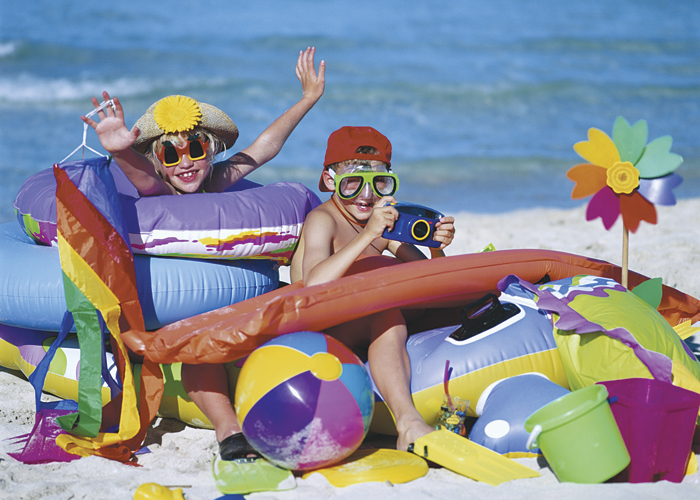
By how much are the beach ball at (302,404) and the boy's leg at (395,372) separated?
216mm

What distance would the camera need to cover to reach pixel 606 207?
9.50ft

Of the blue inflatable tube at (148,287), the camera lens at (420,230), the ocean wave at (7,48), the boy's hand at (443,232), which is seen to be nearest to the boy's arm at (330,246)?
Answer: the camera lens at (420,230)

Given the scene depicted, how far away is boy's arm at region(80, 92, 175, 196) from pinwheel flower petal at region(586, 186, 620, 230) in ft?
6.48

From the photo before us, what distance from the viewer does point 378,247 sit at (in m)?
3.48

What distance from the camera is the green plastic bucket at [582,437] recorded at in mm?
2266

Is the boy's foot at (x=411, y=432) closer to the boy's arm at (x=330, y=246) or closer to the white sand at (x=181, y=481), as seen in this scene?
the white sand at (x=181, y=481)

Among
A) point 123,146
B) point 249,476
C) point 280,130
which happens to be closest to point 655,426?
point 249,476

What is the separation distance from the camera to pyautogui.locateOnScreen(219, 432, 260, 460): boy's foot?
264 cm

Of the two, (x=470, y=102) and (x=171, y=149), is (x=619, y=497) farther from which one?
(x=470, y=102)

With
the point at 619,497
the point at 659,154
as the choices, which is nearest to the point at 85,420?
the point at 619,497

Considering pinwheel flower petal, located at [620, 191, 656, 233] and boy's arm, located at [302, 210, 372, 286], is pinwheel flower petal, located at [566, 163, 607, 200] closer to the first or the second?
pinwheel flower petal, located at [620, 191, 656, 233]

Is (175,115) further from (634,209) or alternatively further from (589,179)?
(634,209)

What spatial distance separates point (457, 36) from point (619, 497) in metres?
17.8

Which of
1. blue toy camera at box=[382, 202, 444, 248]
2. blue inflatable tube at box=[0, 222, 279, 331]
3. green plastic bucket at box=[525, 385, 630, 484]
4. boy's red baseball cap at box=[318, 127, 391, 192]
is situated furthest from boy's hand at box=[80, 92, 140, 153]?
green plastic bucket at box=[525, 385, 630, 484]
